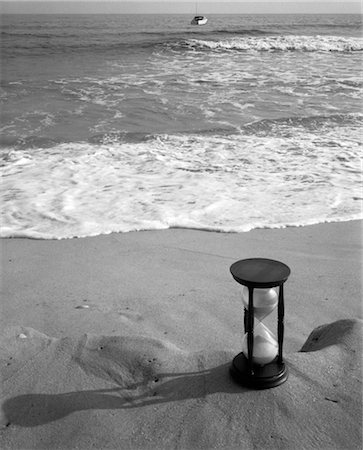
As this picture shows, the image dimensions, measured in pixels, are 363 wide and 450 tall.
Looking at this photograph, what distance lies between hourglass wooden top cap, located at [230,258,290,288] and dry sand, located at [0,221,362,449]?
54 centimetres

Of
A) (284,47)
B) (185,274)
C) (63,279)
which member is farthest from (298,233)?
(284,47)

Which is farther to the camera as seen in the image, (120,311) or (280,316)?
(120,311)

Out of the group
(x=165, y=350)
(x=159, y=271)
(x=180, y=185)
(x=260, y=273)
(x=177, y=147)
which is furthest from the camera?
(x=177, y=147)

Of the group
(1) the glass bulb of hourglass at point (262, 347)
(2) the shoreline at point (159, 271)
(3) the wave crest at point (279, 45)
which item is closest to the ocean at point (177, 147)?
(2) the shoreline at point (159, 271)

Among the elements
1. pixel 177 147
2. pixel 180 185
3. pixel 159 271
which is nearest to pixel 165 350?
pixel 159 271

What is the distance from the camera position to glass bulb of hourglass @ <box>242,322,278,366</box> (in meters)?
2.12

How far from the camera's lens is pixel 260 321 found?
2.14 metres

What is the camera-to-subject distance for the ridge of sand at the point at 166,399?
1.93 metres

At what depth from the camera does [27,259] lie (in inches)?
161

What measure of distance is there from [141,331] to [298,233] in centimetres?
217

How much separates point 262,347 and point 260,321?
0.36 ft

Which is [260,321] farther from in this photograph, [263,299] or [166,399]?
[166,399]

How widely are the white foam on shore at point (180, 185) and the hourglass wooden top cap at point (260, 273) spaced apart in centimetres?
253

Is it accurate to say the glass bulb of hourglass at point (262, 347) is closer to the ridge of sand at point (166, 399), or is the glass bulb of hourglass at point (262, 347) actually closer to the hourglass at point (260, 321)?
the hourglass at point (260, 321)
